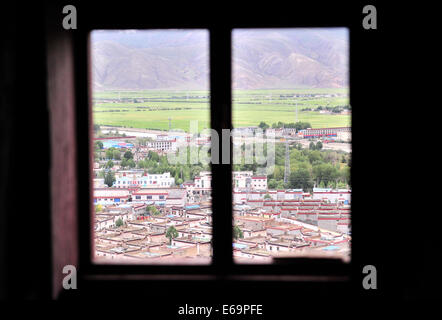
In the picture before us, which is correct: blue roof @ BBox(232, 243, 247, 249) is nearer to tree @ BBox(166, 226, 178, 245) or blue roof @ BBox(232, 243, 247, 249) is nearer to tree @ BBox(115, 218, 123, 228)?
tree @ BBox(166, 226, 178, 245)

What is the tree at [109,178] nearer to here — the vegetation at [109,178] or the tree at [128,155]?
the vegetation at [109,178]

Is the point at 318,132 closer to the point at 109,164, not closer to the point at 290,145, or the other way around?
the point at 290,145

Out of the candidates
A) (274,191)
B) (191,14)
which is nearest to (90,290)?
(274,191)

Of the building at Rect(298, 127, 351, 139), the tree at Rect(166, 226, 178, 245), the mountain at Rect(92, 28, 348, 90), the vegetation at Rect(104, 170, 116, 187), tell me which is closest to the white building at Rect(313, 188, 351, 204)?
the building at Rect(298, 127, 351, 139)

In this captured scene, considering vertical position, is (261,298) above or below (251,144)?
below
